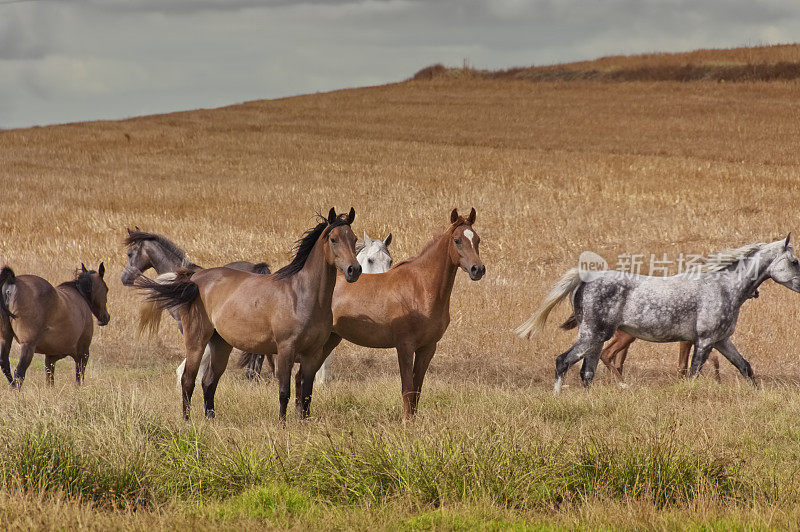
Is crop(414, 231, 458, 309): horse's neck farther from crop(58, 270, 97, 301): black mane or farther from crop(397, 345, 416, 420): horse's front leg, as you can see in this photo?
crop(58, 270, 97, 301): black mane

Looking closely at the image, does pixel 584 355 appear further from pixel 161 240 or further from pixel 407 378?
pixel 161 240

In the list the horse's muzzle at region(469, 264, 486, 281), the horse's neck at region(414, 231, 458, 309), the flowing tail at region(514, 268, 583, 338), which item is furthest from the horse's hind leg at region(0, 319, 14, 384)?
the flowing tail at region(514, 268, 583, 338)

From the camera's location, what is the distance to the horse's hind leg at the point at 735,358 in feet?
30.9

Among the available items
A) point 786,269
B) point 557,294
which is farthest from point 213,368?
point 786,269

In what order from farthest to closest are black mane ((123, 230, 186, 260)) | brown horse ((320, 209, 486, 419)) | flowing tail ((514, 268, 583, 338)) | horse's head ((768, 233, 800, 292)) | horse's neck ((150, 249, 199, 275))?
horse's neck ((150, 249, 199, 275)), black mane ((123, 230, 186, 260)), flowing tail ((514, 268, 583, 338)), horse's head ((768, 233, 800, 292)), brown horse ((320, 209, 486, 419))

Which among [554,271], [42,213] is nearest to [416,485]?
[554,271]

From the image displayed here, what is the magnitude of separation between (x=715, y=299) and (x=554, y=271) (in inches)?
303

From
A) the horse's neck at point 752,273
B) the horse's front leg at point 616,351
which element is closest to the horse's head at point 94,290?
the horse's front leg at point 616,351

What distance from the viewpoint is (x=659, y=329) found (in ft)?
31.9

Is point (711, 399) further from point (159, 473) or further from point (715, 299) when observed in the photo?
point (159, 473)

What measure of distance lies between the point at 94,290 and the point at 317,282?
5.21 meters

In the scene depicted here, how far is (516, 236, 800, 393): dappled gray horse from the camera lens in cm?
959

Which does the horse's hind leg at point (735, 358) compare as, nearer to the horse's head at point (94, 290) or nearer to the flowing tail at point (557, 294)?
the flowing tail at point (557, 294)

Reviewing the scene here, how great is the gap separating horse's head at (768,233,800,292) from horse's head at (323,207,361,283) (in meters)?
5.54
